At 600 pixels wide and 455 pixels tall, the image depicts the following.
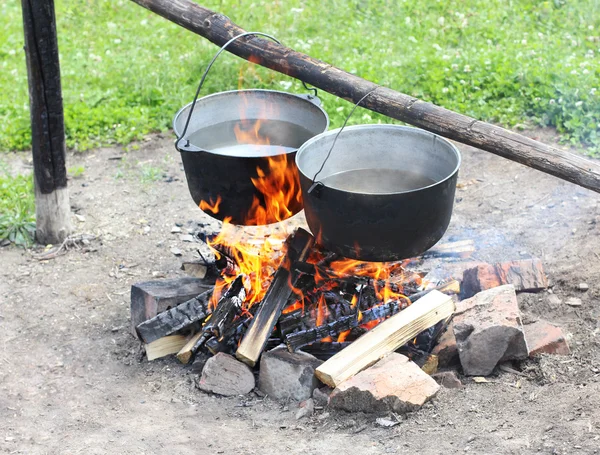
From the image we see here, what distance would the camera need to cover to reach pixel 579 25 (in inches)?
312

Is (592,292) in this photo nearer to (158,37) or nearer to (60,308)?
(60,308)

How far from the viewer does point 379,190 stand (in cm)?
388

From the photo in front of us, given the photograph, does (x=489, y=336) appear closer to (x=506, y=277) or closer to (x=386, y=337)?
(x=386, y=337)

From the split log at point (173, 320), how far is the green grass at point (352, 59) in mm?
2623

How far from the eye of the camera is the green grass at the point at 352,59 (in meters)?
6.71

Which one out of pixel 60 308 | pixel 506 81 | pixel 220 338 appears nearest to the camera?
pixel 220 338

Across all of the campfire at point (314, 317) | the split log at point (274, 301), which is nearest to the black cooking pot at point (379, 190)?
the campfire at point (314, 317)

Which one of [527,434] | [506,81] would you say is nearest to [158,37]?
[506,81]

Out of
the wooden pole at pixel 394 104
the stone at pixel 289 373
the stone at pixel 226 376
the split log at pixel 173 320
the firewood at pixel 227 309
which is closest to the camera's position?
the wooden pole at pixel 394 104

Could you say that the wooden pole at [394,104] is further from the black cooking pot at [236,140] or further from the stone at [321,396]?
the stone at [321,396]

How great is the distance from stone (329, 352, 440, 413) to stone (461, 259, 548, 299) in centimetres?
94

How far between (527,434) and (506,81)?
4.30m

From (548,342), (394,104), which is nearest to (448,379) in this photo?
(548,342)

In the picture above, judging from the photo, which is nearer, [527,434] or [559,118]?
[527,434]
